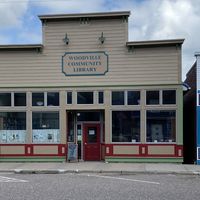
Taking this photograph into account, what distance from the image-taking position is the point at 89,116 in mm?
22875

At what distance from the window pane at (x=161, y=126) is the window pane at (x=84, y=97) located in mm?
3017

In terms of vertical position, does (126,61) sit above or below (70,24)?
below

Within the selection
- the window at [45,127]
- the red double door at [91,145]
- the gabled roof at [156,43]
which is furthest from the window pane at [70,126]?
the gabled roof at [156,43]

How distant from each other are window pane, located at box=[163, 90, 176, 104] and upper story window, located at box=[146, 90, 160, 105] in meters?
0.35

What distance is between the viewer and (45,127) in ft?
73.2

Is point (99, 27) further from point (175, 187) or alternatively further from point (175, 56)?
point (175, 187)

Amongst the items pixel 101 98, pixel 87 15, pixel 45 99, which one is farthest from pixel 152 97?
pixel 45 99

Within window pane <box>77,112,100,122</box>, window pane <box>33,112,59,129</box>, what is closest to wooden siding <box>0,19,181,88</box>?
window pane <box>33,112,59,129</box>

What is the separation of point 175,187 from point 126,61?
31.7 ft

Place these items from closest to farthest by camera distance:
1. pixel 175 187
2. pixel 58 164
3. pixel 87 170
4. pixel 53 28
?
1. pixel 175 187
2. pixel 87 170
3. pixel 58 164
4. pixel 53 28

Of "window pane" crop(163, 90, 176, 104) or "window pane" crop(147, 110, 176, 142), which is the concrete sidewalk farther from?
"window pane" crop(163, 90, 176, 104)

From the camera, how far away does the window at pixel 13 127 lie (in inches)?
883

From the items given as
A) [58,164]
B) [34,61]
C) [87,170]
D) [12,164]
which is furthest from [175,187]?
[34,61]

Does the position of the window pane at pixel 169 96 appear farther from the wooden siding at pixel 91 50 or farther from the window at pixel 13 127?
the window at pixel 13 127
